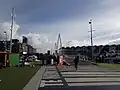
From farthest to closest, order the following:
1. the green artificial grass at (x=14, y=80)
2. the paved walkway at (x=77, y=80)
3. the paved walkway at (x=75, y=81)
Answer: the paved walkway at (x=77, y=80)
the paved walkway at (x=75, y=81)
the green artificial grass at (x=14, y=80)

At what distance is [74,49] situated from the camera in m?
187

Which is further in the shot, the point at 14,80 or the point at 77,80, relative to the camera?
the point at 77,80

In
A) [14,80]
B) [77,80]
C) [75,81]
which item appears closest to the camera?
[75,81]

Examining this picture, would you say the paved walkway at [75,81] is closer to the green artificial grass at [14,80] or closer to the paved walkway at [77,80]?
the paved walkway at [77,80]

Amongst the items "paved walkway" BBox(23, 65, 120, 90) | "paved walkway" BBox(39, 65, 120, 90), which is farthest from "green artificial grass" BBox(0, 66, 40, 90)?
"paved walkway" BBox(39, 65, 120, 90)

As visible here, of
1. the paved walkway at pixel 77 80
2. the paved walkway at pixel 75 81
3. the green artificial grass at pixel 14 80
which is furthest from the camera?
the paved walkway at pixel 77 80

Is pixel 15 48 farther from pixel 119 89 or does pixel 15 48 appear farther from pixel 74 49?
pixel 119 89

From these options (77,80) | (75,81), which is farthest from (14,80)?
(77,80)

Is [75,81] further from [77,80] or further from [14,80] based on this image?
[14,80]

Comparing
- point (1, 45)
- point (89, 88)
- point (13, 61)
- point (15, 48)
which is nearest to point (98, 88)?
point (89, 88)

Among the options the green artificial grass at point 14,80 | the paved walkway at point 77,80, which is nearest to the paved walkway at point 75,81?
the paved walkway at point 77,80

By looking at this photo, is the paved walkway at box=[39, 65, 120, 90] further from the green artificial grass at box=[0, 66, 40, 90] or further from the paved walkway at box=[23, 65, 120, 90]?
the green artificial grass at box=[0, 66, 40, 90]

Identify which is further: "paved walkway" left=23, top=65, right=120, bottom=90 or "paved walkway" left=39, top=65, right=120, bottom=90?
"paved walkway" left=39, top=65, right=120, bottom=90

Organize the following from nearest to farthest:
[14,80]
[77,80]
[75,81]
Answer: [75,81] < [14,80] < [77,80]
